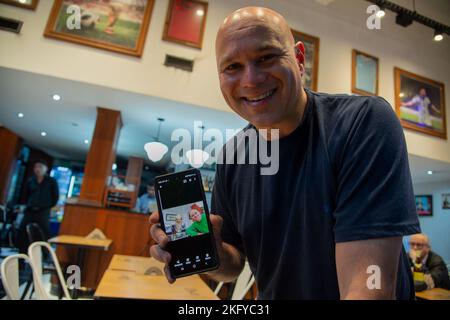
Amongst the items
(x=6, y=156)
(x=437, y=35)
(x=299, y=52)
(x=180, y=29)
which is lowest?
(x=299, y=52)

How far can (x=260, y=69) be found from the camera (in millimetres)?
371

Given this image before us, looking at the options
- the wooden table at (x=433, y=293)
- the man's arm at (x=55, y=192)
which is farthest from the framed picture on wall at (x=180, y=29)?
the man's arm at (x=55, y=192)

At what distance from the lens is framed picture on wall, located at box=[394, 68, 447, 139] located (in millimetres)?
590

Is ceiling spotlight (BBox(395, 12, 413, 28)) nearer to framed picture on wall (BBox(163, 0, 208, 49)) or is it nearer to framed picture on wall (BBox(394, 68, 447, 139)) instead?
framed picture on wall (BBox(394, 68, 447, 139))

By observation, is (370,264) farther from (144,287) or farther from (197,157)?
(144,287)

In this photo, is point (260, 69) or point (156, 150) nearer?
point (260, 69)

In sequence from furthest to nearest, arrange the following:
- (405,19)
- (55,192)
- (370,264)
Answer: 1. (55,192)
2. (405,19)
3. (370,264)

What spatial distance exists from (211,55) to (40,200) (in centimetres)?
266

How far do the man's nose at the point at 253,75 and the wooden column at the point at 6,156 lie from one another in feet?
18.9

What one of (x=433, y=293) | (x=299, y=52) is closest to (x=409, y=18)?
(x=299, y=52)

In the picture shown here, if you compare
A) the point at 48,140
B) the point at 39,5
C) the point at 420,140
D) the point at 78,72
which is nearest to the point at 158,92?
the point at 78,72

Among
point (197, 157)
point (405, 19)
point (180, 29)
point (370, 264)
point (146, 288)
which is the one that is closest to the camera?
point (370, 264)
